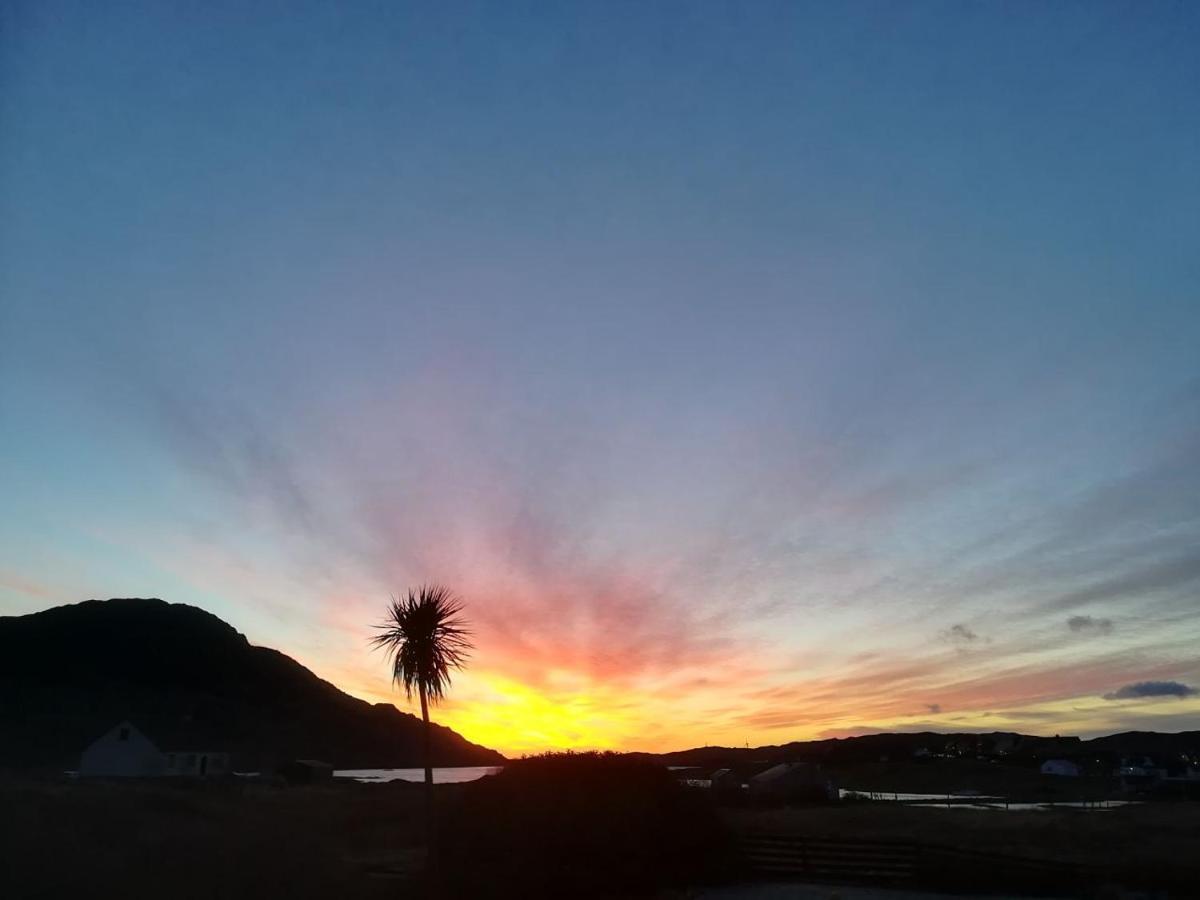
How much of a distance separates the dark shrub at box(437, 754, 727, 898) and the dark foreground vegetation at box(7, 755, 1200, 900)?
0.05 metres

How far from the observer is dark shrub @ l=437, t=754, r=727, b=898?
25.9 metres

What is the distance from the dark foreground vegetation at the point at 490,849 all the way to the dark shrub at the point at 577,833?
48mm

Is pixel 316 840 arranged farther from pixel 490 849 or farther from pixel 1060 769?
pixel 1060 769

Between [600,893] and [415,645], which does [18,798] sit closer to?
[415,645]

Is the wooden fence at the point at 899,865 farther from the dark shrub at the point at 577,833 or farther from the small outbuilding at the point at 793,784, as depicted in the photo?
the small outbuilding at the point at 793,784

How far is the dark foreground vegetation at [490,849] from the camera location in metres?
20.2

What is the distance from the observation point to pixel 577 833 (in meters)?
27.9

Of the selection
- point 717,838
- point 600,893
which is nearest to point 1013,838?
point 717,838

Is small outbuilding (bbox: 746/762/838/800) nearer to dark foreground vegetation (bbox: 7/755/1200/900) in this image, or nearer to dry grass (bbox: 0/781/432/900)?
dark foreground vegetation (bbox: 7/755/1200/900)

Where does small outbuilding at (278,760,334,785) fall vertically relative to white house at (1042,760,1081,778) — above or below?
above

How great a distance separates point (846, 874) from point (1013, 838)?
16.1 meters

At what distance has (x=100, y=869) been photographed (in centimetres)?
1939

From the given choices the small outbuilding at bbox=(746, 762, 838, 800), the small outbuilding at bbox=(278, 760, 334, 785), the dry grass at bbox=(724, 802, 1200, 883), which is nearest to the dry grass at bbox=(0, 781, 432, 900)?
the dry grass at bbox=(724, 802, 1200, 883)

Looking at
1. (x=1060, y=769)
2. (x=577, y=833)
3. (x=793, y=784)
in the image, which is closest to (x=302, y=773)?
(x=793, y=784)
